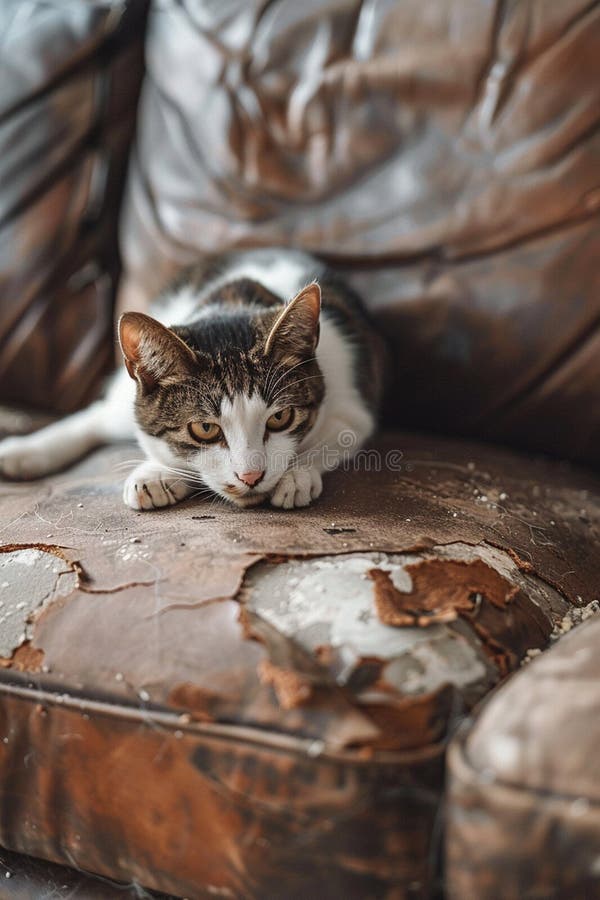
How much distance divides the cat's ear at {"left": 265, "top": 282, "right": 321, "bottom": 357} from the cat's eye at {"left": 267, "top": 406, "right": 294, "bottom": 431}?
0.26ft

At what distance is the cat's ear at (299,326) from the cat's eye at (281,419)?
8 centimetres

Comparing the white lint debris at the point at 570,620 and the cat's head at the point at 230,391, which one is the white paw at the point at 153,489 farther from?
the white lint debris at the point at 570,620

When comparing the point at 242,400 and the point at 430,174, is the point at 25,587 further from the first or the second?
the point at 430,174

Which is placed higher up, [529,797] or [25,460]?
[529,797]

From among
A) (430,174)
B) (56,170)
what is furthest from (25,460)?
(430,174)

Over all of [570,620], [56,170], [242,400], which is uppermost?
[56,170]

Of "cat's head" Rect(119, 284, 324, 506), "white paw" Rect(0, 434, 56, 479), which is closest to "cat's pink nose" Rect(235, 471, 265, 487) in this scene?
"cat's head" Rect(119, 284, 324, 506)

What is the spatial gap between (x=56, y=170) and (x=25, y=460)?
0.60 meters

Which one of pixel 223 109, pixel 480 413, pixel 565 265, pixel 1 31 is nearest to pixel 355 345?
pixel 480 413

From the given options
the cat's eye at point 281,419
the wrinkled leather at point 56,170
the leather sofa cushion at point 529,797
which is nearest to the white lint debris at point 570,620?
the leather sofa cushion at point 529,797

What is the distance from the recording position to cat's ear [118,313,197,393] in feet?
3.13

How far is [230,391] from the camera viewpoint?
101 cm

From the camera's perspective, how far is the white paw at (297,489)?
3.10 ft

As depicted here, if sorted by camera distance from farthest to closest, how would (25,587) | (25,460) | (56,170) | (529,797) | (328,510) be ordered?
(56,170) < (25,460) < (328,510) < (25,587) < (529,797)
